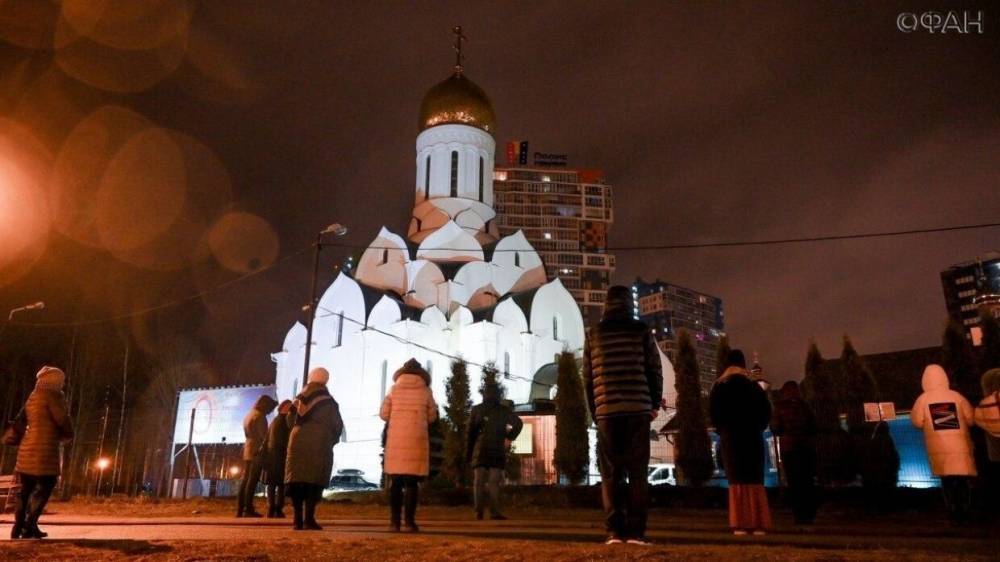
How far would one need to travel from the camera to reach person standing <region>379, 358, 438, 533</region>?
283 inches

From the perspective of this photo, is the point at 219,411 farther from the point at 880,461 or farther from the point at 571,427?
the point at 880,461

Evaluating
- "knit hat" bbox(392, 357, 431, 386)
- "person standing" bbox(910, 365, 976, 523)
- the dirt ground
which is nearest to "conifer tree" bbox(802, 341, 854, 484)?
"person standing" bbox(910, 365, 976, 523)

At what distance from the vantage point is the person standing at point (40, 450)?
670cm

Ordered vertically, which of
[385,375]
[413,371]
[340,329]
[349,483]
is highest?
[340,329]

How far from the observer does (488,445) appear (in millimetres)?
9297

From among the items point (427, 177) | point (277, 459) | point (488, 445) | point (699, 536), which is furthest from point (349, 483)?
point (699, 536)

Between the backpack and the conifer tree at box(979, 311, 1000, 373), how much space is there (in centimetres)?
832

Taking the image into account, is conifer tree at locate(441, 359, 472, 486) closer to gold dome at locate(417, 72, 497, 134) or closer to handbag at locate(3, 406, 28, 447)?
handbag at locate(3, 406, 28, 447)

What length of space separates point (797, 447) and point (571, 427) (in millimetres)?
13474

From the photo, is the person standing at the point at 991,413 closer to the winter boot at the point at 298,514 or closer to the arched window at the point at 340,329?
the winter boot at the point at 298,514

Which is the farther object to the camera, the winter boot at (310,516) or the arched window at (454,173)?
the arched window at (454,173)

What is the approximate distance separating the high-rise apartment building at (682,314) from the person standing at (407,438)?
388 ft

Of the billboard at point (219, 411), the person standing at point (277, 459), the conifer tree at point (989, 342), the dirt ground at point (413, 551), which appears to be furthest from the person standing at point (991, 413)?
the billboard at point (219, 411)

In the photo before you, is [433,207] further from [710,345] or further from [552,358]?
[710,345]
